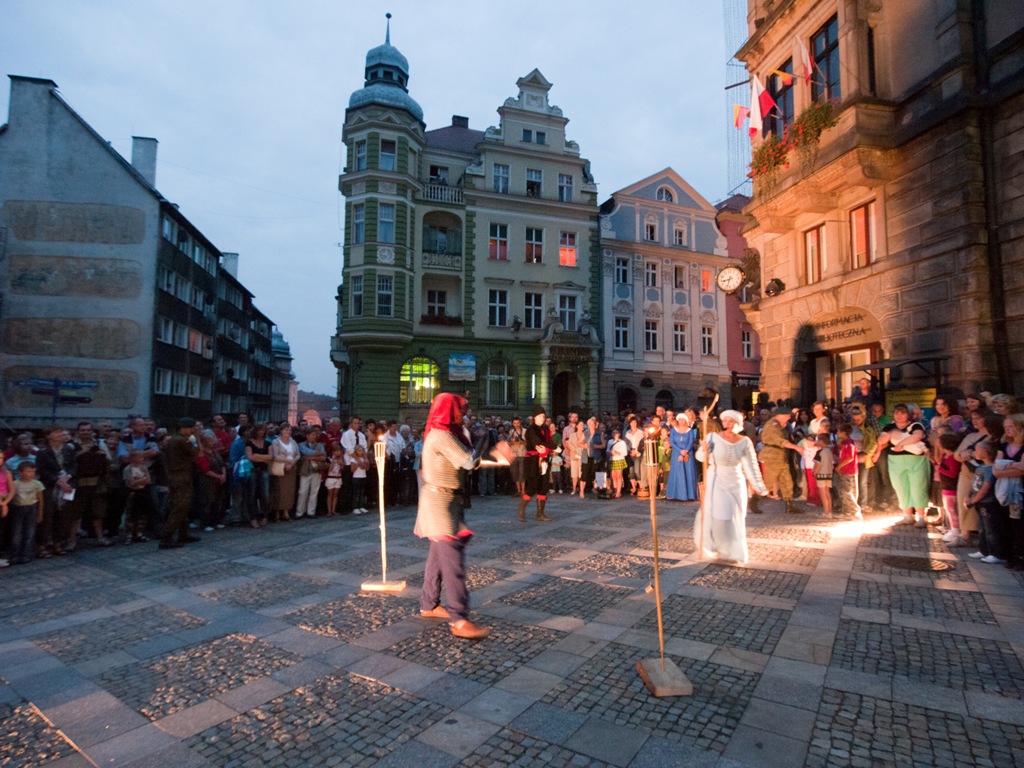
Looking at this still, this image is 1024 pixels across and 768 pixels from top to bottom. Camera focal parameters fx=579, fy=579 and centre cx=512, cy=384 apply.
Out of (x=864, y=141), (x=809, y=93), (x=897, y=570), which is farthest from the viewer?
(x=809, y=93)

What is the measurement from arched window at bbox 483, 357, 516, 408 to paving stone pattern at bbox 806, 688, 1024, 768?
95.8ft

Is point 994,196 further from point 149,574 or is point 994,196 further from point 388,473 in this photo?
A: point 149,574

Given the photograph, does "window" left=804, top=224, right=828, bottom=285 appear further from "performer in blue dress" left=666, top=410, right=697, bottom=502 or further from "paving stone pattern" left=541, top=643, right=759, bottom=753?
"paving stone pattern" left=541, top=643, right=759, bottom=753

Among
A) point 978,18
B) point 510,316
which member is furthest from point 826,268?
point 510,316

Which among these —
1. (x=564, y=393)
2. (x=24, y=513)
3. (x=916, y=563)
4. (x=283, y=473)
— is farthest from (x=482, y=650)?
(x=564, y=393)

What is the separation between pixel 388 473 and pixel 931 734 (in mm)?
12179

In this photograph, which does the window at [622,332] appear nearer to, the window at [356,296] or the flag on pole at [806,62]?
the window at [356,296]

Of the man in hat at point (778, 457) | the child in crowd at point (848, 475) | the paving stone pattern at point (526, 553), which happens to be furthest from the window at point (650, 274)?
the paving stone pattern at point (526, 553)

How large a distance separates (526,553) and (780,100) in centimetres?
1665

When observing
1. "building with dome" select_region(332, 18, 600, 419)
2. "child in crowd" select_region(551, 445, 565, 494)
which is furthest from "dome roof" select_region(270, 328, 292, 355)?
"child in crowd" select_region(551, 445, 565, 494)

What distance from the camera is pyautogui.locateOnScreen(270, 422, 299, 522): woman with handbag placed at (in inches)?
462

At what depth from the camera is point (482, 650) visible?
478cm

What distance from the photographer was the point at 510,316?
34.0 meters

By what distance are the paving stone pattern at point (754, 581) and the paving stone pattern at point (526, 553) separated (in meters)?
2.06
